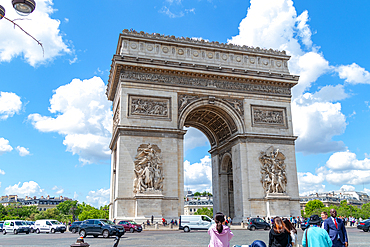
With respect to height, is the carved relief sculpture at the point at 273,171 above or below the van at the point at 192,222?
above

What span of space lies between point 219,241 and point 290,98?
30514mm

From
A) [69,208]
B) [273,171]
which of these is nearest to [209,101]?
[273,171]

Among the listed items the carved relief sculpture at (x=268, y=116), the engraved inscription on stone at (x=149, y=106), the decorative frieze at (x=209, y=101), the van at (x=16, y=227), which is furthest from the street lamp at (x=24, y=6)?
the van at (x=16, y=227)

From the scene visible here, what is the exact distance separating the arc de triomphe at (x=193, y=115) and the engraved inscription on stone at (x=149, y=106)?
0.29 feet

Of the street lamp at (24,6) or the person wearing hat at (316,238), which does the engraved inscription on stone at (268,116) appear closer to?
the person wearing hat at (316,238)

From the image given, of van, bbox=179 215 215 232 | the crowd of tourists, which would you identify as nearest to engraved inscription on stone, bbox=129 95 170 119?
van, bbox=179 215 215 232

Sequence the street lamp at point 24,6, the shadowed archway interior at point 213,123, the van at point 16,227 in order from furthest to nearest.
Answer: the shadowed archway interior at point 213,123
the van at point 16,227
the street lamp at point 24,6

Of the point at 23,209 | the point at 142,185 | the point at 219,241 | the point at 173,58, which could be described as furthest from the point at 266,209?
the point at 23,209

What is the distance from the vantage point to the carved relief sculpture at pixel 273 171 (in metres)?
31.1

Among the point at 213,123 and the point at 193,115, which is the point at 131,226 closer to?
the point at 193,115

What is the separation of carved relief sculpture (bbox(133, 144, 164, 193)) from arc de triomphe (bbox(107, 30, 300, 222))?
8 centimetres

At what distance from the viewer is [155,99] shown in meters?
30.7

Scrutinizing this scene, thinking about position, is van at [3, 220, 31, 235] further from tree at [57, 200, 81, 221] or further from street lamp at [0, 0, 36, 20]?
tree at [57, 200, 81, 221]

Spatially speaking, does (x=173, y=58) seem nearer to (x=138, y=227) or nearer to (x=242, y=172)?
(x=242, y=172)
